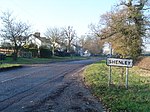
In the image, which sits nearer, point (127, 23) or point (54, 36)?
point (127, 23)

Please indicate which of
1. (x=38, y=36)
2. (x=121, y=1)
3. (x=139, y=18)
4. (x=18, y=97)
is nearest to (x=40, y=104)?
(x=18, y=97)

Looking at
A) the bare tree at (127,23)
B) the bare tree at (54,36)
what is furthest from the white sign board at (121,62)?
the bare tree at (54,36)

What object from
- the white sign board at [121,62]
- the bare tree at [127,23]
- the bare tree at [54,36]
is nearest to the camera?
the white sign board at [121,62]

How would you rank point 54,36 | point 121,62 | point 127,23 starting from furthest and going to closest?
point 54,36 → point 127,23 → point 121,62

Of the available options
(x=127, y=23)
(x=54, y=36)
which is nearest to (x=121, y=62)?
(x=127, y=23)

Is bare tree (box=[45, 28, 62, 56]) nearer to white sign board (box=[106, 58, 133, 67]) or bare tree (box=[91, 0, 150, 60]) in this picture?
bare tree (box=[91, 0, 150, 60])

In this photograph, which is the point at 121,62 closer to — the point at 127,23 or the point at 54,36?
the point at 127,23

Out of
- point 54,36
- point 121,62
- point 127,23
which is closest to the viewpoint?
point 121,62

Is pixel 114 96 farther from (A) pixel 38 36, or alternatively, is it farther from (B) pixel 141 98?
(A) pixel 38 36

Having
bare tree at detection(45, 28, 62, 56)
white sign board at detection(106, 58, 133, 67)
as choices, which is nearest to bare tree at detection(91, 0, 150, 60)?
white sign board at detection(106, 58, 133, 67)

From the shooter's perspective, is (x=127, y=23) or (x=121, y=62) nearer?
(x=121, y=62)

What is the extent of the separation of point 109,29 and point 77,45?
106 meters

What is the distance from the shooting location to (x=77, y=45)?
149375mm

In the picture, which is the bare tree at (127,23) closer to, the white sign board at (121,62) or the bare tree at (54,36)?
the white sign board at (121,62)
